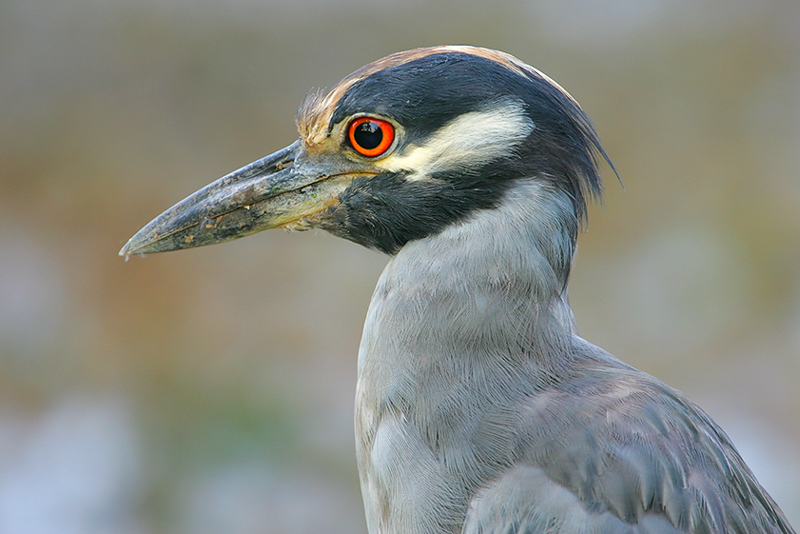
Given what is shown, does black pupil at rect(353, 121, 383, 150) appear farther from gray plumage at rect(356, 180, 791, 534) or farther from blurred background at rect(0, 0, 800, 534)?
blurred background at rect(0, 0, 800, 534)

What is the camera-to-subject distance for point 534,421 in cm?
168

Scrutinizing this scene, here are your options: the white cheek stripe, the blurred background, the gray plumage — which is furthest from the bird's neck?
the blurred background

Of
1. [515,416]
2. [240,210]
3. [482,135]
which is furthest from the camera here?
[240,210]

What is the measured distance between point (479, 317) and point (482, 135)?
0.41 metres

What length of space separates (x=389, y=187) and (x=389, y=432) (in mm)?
570

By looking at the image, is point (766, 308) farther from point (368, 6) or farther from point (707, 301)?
point (368, 6)

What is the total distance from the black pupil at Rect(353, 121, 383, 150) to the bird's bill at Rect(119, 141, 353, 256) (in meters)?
0.14

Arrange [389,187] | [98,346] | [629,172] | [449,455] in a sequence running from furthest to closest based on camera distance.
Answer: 1. [629,172]
2. [98,346]
3. [389,187]
4. [449,455]

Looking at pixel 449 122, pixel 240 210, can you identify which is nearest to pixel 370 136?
pixel 449 122

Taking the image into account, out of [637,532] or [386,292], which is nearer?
[637,532]

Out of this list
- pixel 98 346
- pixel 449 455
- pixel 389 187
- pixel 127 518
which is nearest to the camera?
pixel 449 455

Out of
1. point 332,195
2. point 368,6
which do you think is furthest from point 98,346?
point 332,195

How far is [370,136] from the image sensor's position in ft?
6.11

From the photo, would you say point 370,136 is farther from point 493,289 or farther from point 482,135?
point 493,289
